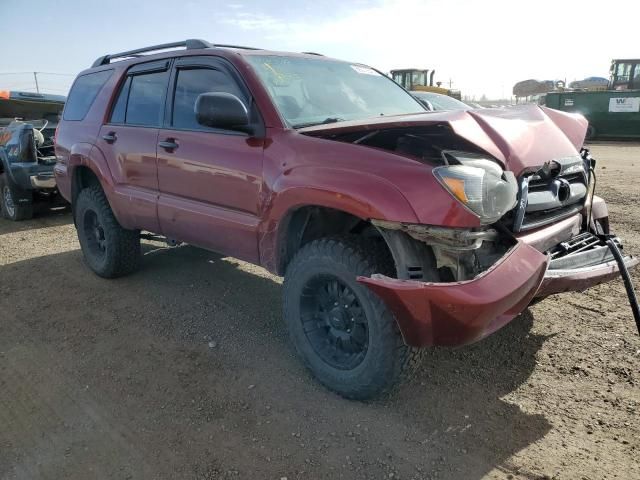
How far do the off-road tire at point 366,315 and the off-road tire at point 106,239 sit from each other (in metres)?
2.36

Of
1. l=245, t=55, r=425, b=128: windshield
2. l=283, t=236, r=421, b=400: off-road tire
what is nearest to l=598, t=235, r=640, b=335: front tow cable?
l=283, t=236, r=421, b=400: off-road tire

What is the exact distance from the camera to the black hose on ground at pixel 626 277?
2.54 meters

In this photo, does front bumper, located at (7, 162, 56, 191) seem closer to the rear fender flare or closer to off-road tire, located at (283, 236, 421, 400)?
the rear fender flare

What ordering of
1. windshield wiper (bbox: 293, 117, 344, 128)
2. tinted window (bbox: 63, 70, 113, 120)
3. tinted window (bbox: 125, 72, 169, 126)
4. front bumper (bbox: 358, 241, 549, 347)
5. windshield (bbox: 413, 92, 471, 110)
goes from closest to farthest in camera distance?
front bumper (bbox: 358, 241, 549, 347) < windshield wiper (bbox: 293, 117, 344, 128) < tinted window (bbox: 125, 72, 169, 126) < tinted window (bbox: 63, 70, 113, 120) < windshield (bbox: 413, 92, 471, 110)

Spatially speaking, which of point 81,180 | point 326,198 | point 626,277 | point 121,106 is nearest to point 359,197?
point 326,198

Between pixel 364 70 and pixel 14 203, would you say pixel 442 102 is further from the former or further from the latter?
pixel 14 203

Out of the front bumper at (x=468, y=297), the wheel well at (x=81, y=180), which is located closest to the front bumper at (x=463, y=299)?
the front bumper at (x=468, y=297)

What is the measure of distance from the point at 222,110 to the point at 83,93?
9.29ft

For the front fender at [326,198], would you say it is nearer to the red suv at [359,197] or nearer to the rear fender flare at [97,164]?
the red suv at [359,197]

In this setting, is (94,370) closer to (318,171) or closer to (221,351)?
(221,351)

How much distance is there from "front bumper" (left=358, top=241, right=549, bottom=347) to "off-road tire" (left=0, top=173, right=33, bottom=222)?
720 cm

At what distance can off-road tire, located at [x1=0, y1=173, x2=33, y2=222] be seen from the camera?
298 inches

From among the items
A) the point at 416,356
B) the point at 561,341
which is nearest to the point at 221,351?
the point at 416,356

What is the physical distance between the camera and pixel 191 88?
3633mm
